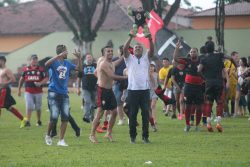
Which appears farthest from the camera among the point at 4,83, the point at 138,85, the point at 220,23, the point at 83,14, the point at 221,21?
the point at 83,14

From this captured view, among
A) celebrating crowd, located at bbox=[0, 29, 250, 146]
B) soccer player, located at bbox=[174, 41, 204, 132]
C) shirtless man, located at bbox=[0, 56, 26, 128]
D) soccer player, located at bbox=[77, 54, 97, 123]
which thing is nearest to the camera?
celebrating crowd, located at bbox=[0, 29, 250, 146]

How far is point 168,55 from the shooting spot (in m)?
26.0

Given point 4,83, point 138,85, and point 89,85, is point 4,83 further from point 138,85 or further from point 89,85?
point 138,85

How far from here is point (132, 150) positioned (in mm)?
→ 14594

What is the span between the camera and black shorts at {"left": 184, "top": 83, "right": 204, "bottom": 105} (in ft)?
62.1

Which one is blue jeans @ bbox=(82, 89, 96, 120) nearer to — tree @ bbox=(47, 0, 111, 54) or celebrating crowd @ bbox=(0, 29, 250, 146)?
celebrating crowd @ bbox=(0, 29, 250, 146)

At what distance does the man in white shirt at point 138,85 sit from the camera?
53.0 feet

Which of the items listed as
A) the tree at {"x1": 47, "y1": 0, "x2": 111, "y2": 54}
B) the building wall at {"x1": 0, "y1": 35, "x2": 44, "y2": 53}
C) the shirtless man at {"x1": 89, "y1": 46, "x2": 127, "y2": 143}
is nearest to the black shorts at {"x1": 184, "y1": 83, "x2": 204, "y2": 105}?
the shirtless man at {"x1": 89, "y1": 46, "x2": 127, "y2": 143}

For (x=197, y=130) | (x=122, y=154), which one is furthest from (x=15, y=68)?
(x=122, y=154)

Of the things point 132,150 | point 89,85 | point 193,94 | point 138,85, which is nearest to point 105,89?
point 138,85

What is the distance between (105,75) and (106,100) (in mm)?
543

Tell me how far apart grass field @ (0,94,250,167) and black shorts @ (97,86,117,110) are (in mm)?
779

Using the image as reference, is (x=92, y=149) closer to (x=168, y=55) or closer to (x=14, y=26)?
(x=168, y=55)

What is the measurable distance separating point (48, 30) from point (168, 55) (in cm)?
4983
